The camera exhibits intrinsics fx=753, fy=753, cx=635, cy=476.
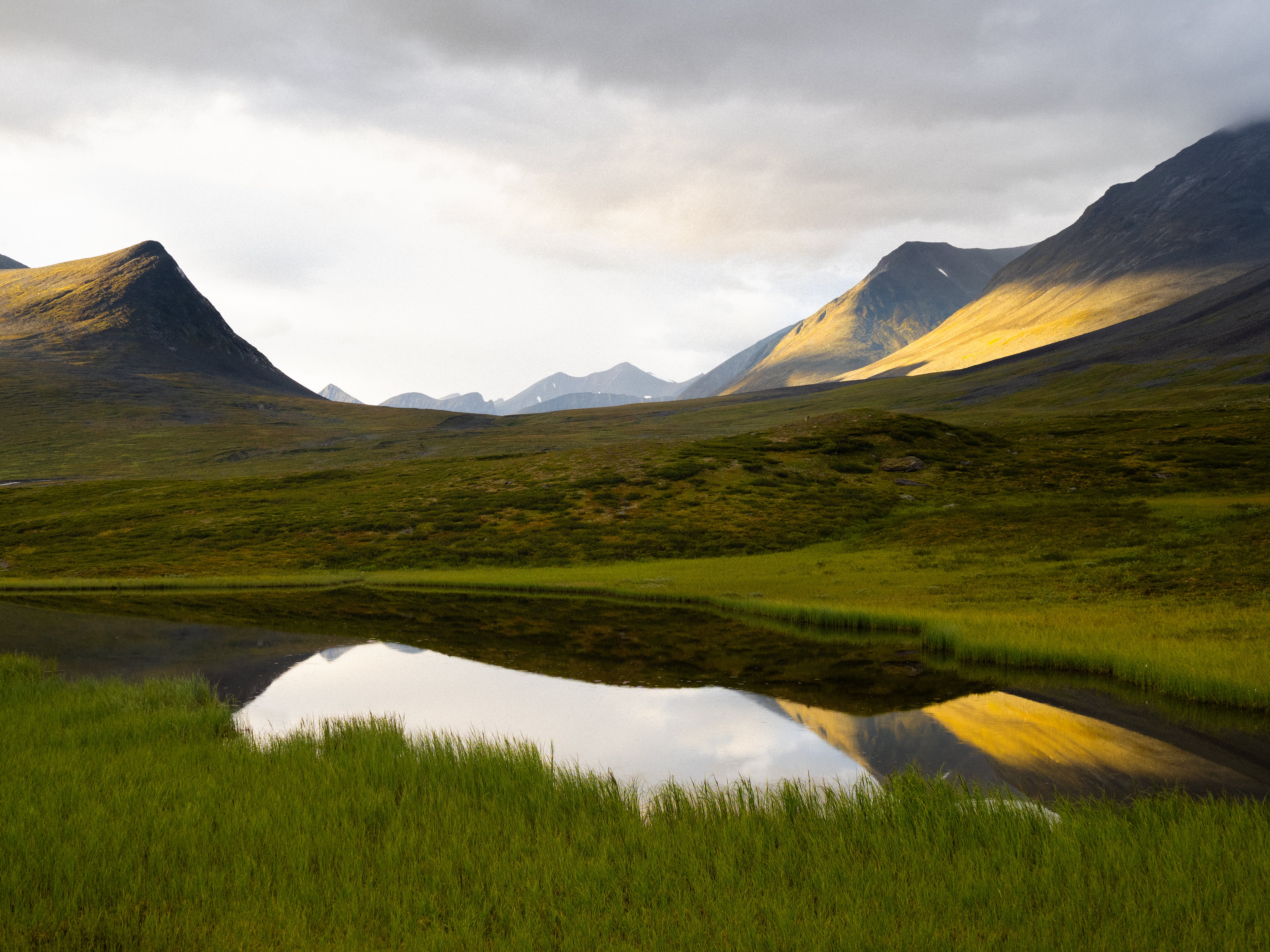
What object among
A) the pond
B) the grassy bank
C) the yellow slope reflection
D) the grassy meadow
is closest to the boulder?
the grassy meadow

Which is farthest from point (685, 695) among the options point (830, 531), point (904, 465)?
point (904, 465)

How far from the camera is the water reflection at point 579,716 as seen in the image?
14.4m

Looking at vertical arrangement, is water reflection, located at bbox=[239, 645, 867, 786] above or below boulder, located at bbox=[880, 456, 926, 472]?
below

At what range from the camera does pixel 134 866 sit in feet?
26.6

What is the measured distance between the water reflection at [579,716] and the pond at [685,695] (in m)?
0.08

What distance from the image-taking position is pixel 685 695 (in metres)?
20.1

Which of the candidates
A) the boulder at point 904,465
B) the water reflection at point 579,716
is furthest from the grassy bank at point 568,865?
the boulder at point 904,465

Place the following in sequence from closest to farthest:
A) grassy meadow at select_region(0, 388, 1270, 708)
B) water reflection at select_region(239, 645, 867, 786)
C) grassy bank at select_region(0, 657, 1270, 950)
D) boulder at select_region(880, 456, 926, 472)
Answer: grassy bank at select_region(0, 657, 1270, 950) < water reflection at select_region(239, 645, 867, 786) < grassy meadow at select_region(0, 388, 1270, 708) < boulder at select_region(880, 456, 926, 472)

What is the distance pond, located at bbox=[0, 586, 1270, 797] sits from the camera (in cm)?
1362

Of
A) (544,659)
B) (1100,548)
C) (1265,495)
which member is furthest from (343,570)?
(1265,495)

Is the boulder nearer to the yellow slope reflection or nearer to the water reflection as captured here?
the water reflection

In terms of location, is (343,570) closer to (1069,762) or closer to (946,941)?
(1069,762)

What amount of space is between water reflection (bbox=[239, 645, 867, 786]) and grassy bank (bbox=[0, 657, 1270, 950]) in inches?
109

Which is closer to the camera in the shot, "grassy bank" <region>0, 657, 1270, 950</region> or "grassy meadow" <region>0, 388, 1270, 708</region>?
"grassy bank" <region>0, 657, 1270, 950</region>
